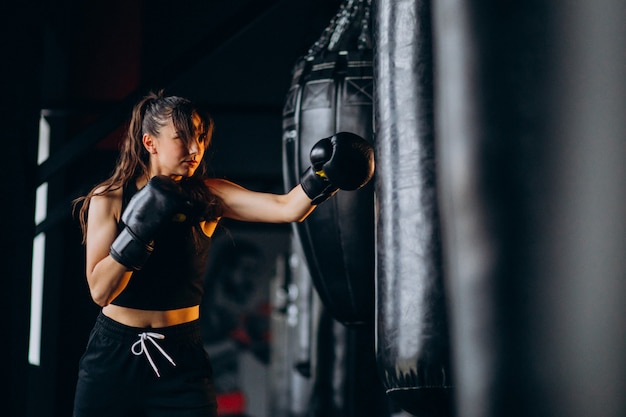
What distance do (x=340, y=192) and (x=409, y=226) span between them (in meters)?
0.84

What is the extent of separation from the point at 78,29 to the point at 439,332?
13.7 ft

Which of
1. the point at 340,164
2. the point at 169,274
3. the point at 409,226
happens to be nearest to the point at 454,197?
the point at 409,226

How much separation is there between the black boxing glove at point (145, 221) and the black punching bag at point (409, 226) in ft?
1.83

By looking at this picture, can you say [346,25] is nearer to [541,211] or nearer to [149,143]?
[149,143]

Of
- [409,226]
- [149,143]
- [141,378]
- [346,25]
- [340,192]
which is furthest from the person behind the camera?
[346,25]

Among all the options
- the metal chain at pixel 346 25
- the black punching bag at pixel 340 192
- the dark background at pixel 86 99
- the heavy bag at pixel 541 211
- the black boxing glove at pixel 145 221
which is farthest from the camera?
the dark background at pixel 86 99

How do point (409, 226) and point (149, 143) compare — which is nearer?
point (409, 226)

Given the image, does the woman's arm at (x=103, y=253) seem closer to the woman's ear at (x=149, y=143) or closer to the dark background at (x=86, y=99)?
the woman's ear at (x=149, y=143)

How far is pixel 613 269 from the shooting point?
38.4 inches

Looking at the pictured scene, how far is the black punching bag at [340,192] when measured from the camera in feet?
7.86

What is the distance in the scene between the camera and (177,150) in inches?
82.7

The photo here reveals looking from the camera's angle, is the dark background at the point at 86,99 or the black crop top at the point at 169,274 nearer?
the black crop top at the point at 169,274

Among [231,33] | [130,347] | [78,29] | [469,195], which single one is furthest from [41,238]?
[469,195]

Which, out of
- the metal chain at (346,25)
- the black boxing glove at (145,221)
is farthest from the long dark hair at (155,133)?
the metal chain at (346,25)
